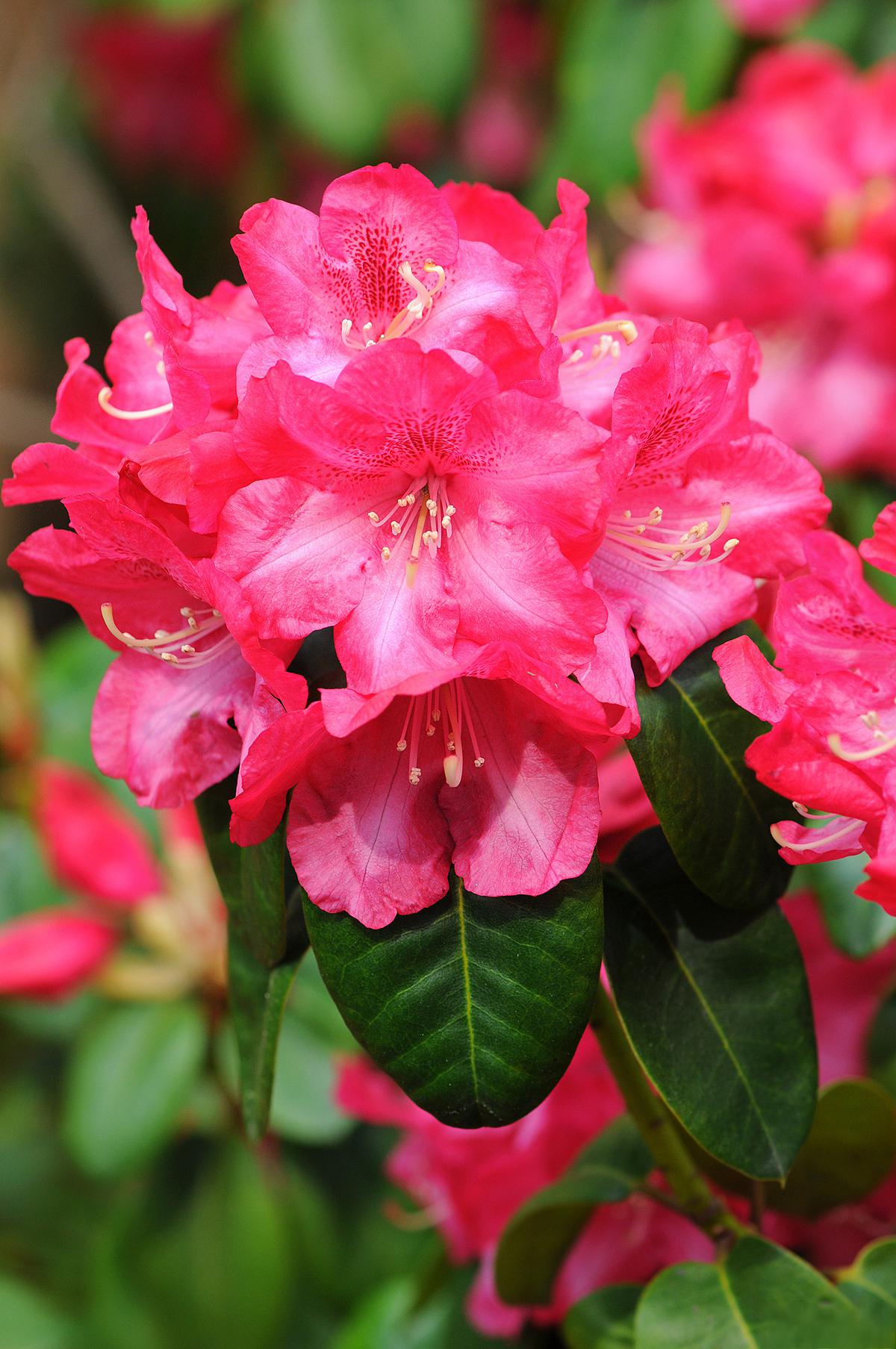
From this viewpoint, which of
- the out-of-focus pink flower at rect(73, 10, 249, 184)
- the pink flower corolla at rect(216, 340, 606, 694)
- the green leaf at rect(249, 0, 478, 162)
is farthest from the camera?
the out-of-focus pink flower at rect(73, 10, 249, 184)

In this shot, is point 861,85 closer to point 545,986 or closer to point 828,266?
point 828,266

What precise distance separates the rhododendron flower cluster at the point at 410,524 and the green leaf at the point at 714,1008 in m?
0.10

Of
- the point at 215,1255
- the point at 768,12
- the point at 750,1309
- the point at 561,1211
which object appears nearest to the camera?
the point at 750,1309

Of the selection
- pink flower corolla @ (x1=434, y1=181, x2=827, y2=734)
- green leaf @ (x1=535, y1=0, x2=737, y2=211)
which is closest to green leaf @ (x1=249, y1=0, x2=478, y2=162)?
green leaf @ (x1=535, y1=0, x2=737, y2=211)

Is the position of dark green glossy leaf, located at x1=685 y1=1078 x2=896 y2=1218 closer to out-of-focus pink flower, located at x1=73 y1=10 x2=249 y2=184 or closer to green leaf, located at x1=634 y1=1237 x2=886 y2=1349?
green leaf, located at x1=634 y1=1237 x2=886 y2=1349

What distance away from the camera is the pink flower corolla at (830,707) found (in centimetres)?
46

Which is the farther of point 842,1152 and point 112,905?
point 112,905

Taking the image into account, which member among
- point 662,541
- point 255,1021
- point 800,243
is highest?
point 662,541

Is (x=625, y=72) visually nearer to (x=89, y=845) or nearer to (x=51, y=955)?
(x=89, y=845)

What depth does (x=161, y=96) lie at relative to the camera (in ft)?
9.65

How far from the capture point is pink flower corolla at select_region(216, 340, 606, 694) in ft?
1.45

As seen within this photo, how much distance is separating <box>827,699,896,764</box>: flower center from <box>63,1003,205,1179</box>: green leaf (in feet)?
2.81

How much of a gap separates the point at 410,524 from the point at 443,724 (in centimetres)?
8

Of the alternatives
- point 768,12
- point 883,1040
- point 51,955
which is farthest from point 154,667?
point 768,12
